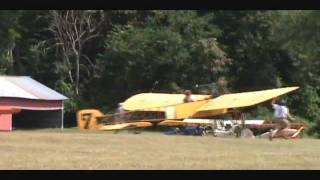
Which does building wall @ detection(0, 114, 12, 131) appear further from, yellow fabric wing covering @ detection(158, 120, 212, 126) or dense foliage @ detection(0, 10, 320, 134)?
yellow fabric wing covering @ detection(158, 120, 212, 126)

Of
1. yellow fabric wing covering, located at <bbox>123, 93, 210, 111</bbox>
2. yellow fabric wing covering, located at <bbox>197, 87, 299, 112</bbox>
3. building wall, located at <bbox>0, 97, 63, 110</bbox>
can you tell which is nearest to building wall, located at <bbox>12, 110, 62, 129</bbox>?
building wall, located at <bbox>0, 97, 63, 110</bbox>

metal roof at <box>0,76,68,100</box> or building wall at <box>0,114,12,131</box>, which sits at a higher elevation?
metal roof at <box>0,76,68,100</box>

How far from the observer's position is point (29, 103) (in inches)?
1676

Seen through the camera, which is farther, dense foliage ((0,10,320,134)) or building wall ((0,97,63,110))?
dense foliage ((0,10,320,134))

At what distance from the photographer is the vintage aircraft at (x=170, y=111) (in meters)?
27.5

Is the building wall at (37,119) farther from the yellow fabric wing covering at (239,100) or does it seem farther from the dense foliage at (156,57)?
the yellow fabric wing covering at (239,100)

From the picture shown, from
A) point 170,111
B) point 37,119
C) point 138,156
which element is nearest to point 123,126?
point 170,111

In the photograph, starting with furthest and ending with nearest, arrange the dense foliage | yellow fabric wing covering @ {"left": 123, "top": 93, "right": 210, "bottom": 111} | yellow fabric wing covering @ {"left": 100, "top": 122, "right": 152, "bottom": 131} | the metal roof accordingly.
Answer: the dense foliage
the metal roof
yellow fabric wing covering @ {"left": 123, "top": 93, "right": 210, "bottom": 111}
yellow fabric wing covering @ {"left": 100, "top": 122, "right": 152, "bottom": 131}

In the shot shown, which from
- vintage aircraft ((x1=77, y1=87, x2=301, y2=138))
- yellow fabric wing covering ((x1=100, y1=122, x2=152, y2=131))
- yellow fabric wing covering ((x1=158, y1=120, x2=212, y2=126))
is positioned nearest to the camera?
vintage aircraft ((x1=77, y1=87, x2=301, y2=138))

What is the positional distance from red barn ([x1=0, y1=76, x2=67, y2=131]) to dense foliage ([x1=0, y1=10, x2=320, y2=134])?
11.8 ft

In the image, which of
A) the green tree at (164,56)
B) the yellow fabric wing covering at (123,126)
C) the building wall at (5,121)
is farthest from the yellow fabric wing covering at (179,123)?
the green tree at (164,56)

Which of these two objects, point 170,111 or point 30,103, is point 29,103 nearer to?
point 30,103

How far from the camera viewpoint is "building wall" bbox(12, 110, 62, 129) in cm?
4613

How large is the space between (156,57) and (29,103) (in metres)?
10.1
